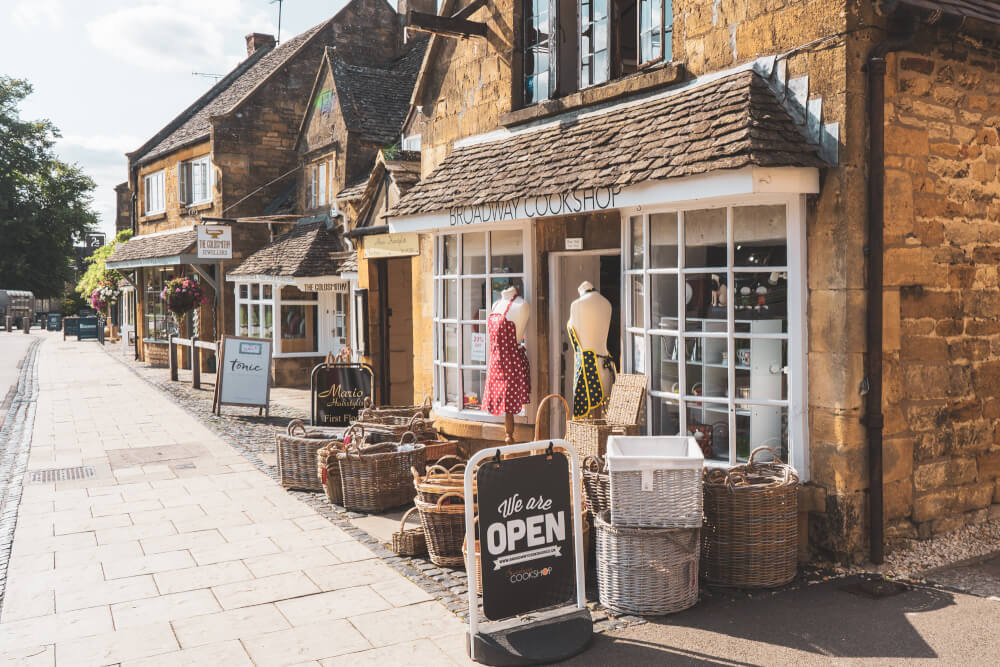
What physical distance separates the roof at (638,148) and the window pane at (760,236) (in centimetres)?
54

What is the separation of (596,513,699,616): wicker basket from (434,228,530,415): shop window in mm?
3894

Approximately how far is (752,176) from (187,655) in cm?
455

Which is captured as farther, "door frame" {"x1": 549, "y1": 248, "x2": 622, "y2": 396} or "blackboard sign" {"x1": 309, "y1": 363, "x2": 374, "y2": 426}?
"blackboard sign" {"x1": 309, "y1": 363, "x2": 374, "y2": 426}

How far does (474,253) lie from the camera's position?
9.20 meters

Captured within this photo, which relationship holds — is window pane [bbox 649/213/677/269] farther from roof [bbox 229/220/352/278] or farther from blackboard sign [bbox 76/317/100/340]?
blackboard sign [bbox 76/317/100/340]

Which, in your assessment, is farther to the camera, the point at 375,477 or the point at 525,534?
the point at 375,477

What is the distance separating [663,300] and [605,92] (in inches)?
87.9

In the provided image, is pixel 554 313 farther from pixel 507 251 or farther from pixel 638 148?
pixel 638 148

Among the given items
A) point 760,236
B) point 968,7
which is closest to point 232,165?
point 760,236

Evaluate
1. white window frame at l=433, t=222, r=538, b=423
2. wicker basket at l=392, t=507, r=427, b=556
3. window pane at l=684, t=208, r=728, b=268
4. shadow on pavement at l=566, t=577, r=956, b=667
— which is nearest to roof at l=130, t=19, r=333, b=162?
white window frame at l=433, t=222, r=538, b=423

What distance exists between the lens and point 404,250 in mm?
11242

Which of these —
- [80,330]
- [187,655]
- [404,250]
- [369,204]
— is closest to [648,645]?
[187,655]

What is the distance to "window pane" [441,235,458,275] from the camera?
9.45 meters

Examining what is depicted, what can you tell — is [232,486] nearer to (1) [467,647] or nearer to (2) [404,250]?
(2) [404,250]
